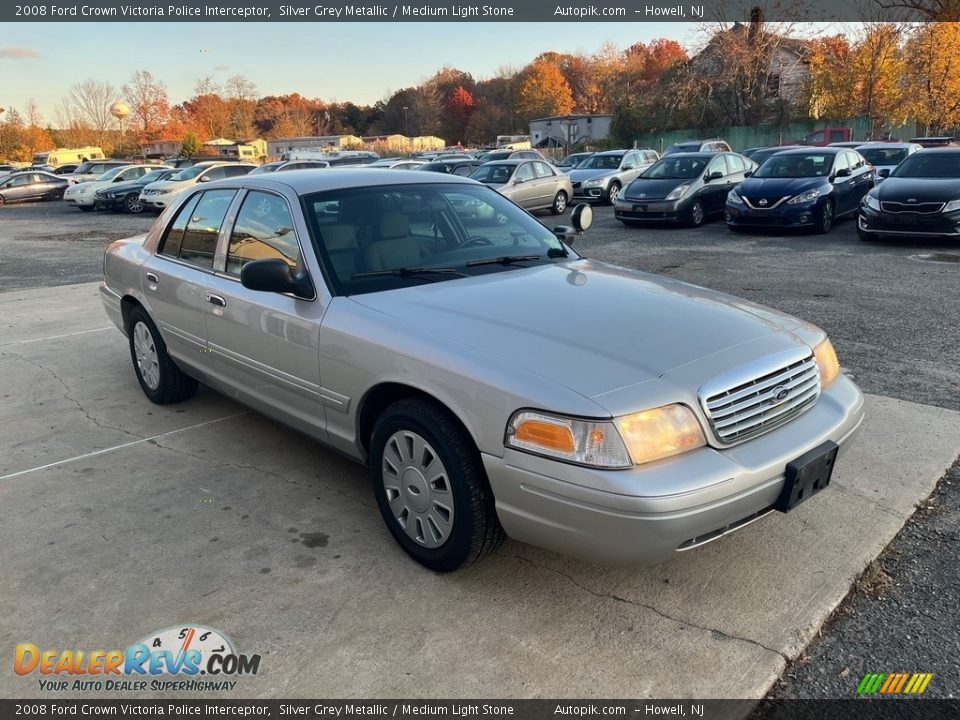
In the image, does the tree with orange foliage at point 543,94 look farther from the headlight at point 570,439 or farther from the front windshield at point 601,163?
the headlight at point 570,439

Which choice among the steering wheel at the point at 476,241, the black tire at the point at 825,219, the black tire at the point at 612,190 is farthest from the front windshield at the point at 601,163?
the steering wheel at the point at 476,241

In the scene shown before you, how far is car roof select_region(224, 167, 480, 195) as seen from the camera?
388 cm

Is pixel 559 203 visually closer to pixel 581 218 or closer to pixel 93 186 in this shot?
pixel 581 218

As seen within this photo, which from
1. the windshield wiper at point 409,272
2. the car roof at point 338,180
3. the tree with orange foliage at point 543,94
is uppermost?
the tree with orange foliage at point 543,94

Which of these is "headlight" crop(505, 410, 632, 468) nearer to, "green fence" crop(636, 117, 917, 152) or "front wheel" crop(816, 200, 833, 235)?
"front wheel" crop(816, 200, 833, 235)

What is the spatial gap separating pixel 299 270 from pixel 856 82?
41565 mm

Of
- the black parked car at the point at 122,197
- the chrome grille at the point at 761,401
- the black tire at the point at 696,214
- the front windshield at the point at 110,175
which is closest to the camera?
the chrome grille at the point at 761,401

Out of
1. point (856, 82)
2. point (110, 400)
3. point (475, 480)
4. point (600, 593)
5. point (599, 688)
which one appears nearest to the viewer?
point (599, 688)

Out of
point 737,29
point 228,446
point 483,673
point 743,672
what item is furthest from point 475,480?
point 737,29

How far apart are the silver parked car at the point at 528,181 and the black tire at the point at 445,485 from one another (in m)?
14.7

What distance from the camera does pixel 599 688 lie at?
2.39 m

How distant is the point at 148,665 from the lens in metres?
2.55

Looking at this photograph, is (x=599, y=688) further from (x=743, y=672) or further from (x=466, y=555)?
(x=466, y=555)

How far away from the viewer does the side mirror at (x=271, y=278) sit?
3.29m
